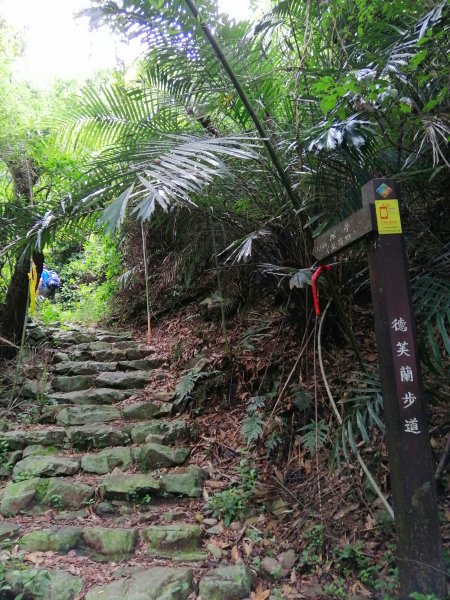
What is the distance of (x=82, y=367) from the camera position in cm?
557

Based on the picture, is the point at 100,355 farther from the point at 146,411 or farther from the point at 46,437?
the point at 46,437

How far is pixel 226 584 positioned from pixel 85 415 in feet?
8.35

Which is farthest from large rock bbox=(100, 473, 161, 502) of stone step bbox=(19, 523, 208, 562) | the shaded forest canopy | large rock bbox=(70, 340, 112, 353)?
large rock bbox=(70, 340, 112, 353)

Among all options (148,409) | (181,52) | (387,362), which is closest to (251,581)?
(387,362)

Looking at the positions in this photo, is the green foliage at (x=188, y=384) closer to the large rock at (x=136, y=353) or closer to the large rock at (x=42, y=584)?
the large rock at (x=136, y=353)

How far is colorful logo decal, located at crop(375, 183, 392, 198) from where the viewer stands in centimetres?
232

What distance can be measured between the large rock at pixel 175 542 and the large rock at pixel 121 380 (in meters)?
2.39

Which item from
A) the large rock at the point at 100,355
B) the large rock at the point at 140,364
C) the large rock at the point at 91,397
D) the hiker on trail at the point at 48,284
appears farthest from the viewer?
the hiker on trail at the point at 48,284

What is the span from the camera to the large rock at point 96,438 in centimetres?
410

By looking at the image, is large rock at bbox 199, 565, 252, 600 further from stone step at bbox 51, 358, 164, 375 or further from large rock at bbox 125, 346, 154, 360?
large rock at bbox 125, 346, 154, 360

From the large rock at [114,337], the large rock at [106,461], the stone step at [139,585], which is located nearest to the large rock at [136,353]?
the large rock at [114,337]

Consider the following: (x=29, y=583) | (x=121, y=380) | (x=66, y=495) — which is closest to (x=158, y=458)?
(x=66, y=495)

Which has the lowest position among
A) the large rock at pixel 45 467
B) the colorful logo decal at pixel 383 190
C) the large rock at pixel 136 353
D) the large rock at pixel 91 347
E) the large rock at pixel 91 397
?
the large rock at pixel 45 467

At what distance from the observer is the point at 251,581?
8.51ft
